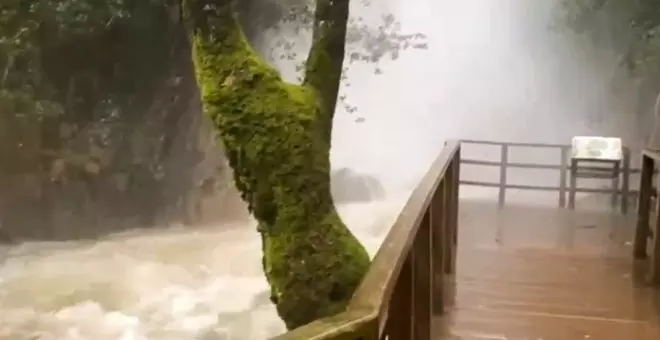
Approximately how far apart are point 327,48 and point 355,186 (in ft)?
10.7

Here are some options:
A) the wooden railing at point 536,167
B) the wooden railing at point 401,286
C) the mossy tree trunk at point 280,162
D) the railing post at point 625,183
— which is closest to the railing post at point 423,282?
the wooden railing at point 401,286

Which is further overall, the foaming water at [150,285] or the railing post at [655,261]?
the foaming water at [150,285]

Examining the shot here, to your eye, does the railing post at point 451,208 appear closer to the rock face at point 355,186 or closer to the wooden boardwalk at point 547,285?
the wooden boardwalk at point 547,285

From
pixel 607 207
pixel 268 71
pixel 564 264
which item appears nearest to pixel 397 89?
pixel 607 207

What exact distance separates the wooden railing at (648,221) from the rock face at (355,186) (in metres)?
2.32

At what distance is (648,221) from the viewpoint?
15.0ft

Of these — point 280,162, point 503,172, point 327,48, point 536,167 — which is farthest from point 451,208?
point 536,167

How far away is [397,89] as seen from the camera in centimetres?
682

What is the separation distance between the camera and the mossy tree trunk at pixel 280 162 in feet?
10.5

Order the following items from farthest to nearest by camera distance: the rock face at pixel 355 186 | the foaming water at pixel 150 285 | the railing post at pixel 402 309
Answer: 1. the rock face at pixel 355 186
2. the foaming water at pixel 150 285
3. the railing post at pixel 402 309

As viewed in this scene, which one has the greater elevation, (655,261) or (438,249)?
(438,249)

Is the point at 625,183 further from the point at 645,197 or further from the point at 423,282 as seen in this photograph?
the point at 423,282

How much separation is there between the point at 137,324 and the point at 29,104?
2.09 meters

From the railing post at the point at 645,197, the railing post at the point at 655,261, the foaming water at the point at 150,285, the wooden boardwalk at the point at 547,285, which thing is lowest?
the foaming water at the point at 150,285
